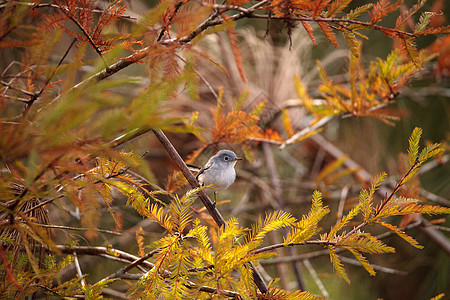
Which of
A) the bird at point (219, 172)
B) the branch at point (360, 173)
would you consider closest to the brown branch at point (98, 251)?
the bird at point (219, 172)

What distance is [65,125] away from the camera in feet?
1.96

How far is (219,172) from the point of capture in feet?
6.44

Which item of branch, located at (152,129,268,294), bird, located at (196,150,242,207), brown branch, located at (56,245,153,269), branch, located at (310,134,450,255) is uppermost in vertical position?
branch, located at (152,129,268,294)

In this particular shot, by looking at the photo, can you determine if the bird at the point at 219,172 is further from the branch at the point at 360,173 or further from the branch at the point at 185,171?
the branch at the point at 360,173

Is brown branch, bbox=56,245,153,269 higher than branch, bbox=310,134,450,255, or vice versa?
brown branch, bbox=56,245,153,269

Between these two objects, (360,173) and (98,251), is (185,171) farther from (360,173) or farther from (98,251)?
(360,173)

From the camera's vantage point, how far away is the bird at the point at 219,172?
192 cm

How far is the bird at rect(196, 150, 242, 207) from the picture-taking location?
192cm

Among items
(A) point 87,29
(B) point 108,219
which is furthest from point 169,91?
(B) point 108,219

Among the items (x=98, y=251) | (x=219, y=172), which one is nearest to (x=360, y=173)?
(x=219, y=172)

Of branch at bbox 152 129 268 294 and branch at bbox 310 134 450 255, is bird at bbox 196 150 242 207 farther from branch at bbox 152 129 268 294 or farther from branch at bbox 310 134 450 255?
branch at bbox 310 134 450 255

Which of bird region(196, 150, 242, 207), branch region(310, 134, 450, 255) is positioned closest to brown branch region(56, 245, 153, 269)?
bird region(196, 150, 242, 207)

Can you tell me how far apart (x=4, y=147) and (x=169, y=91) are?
0.28 m

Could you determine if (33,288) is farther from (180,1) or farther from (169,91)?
(180,1)
